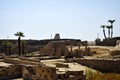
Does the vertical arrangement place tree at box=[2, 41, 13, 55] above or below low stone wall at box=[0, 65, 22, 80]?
above

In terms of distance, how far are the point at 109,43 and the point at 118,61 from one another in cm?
3105

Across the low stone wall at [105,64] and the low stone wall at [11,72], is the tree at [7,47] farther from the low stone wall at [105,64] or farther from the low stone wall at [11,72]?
the low stone wall at [11,72]

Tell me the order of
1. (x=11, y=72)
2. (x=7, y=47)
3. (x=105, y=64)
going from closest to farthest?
(x=11, y=72)
(x=105, y=64)
(x=7, y=47)

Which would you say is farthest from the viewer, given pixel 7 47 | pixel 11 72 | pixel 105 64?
pixel 7 47

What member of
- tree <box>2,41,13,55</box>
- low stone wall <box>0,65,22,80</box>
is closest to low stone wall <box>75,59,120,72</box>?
low stone wall <box>0,65,22,80</box>

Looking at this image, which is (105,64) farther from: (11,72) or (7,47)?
(7,47)

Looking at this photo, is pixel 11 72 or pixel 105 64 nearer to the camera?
pixel 11 72

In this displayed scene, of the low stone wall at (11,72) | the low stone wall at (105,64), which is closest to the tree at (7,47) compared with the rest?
the low stone wall at (105,64)

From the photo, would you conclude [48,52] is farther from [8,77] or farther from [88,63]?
[8,77]

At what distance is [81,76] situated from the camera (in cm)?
1114

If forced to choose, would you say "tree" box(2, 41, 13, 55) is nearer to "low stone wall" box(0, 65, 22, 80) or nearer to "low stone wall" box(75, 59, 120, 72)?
"low stone wall" box(75, 59, 120, 72)

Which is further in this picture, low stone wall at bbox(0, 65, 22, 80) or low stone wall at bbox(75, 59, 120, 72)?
low stone wall at bbox(75, 59, 120, 72)

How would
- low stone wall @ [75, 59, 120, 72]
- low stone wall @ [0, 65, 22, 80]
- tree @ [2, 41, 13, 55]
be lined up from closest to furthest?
1. low stone wall @ [0, 65, 22, 80]
2. low stone wall @ [75, 59, 120, 72]
3. tree @ [2, 41, 13, 55]

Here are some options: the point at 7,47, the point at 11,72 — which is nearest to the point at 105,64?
the point at 11,72
